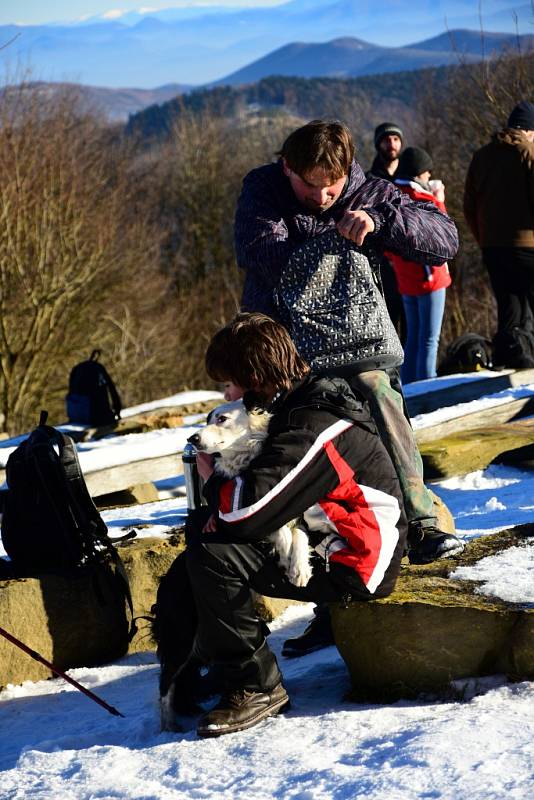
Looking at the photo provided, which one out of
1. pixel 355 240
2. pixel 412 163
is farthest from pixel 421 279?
pixel 355 240

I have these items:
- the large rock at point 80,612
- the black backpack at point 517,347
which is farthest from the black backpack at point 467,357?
the large rock at point 80,612

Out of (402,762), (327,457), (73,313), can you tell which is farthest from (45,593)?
(73,313)

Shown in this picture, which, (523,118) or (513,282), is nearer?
(523,118)

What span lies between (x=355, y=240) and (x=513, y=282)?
4.50 metres

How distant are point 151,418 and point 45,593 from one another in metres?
4.87

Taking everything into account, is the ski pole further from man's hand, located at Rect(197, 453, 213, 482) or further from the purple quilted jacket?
the purple quilted jacket

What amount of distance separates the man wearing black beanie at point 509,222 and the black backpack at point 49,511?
179 inches

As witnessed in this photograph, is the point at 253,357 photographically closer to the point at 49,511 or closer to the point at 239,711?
the point at 239,711

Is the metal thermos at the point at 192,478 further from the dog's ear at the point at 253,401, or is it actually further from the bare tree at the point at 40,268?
the bare tree at the point at 40,268

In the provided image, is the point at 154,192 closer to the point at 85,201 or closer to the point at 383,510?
the point at 85,201

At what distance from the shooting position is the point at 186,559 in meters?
3.28

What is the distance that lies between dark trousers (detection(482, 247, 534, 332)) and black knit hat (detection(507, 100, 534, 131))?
86 centimetres

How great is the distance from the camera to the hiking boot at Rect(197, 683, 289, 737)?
320 cm

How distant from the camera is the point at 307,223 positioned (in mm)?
3959
